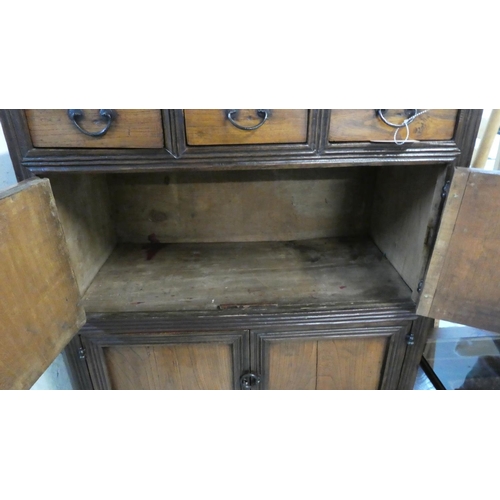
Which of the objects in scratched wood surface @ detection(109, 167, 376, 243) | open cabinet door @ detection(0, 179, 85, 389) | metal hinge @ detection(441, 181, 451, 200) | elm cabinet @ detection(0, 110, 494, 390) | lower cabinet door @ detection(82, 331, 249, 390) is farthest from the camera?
scratched wood surface @ detection(109, 167, 376, 243)

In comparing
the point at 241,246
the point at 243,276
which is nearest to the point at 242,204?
the point at 241,246

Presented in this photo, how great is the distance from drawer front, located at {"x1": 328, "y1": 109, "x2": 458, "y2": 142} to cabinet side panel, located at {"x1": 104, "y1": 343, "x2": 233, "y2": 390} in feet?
1.79

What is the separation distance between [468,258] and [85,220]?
88 cm

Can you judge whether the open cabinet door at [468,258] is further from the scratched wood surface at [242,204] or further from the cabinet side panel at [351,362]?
the scratched wood surface at [242,204]

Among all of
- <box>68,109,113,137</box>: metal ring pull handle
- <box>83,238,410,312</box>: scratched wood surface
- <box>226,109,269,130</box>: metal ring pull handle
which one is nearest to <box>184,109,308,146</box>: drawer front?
<box>226,109,269,130</box>: metal ring pull handle

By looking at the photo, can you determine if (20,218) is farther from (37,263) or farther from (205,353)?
(205,353)

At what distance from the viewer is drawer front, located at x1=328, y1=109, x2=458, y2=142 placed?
0.67 metres

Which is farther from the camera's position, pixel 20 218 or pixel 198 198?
pixel 198 198

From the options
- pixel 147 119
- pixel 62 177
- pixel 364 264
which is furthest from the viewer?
pixel 364 264

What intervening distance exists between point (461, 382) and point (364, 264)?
44 centimetres

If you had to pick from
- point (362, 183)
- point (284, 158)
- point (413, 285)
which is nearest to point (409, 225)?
point (413, 285)

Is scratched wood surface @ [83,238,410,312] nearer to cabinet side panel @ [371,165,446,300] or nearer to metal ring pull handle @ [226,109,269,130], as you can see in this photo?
cabinet side panel @ [371,165,446,300]

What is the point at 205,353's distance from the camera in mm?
854

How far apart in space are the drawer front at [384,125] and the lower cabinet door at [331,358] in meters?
0.44
